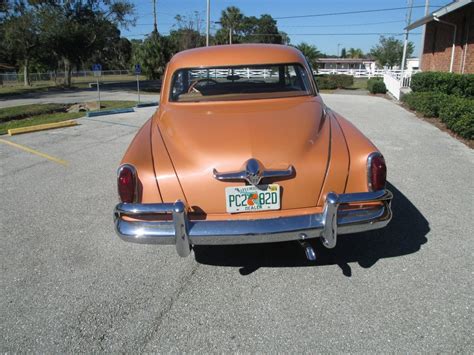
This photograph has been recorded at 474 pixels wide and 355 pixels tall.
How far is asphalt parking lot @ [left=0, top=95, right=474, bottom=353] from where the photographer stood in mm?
2516

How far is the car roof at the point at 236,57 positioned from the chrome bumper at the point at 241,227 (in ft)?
6.57

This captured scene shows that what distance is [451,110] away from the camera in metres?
9.27

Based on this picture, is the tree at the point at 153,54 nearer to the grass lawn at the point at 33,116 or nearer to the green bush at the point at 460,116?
the grass lawn at the point at 33,116

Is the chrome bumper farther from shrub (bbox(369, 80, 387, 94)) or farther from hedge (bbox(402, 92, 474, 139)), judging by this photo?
shrub (bbox(369, 80, 387, 94))

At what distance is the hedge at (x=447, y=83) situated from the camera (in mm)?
12344

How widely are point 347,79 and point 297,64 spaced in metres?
25.8

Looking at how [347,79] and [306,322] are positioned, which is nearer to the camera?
[306,322]

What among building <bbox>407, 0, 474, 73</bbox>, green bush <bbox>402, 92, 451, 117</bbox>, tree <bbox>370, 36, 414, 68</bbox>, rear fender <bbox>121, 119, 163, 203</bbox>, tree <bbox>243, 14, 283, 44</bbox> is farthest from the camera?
tree <bbox>243, 14, 283, 44</bbox>

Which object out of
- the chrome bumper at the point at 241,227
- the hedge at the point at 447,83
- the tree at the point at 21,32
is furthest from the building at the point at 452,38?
the tree at the point at 21,32

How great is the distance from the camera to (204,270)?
3.36 meters

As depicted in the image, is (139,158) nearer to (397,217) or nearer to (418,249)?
(418,249)

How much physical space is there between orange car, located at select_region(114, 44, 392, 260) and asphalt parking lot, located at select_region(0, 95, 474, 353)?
1.50 feet

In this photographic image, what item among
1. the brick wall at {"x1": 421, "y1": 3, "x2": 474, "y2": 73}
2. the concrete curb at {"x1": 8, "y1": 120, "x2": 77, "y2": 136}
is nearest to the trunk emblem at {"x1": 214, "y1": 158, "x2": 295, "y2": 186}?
the concrete curb at {"x1": 8, "y1": 120, "x2": 77, "y2": 136}

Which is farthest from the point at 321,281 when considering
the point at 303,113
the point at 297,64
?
the point at 297,64
